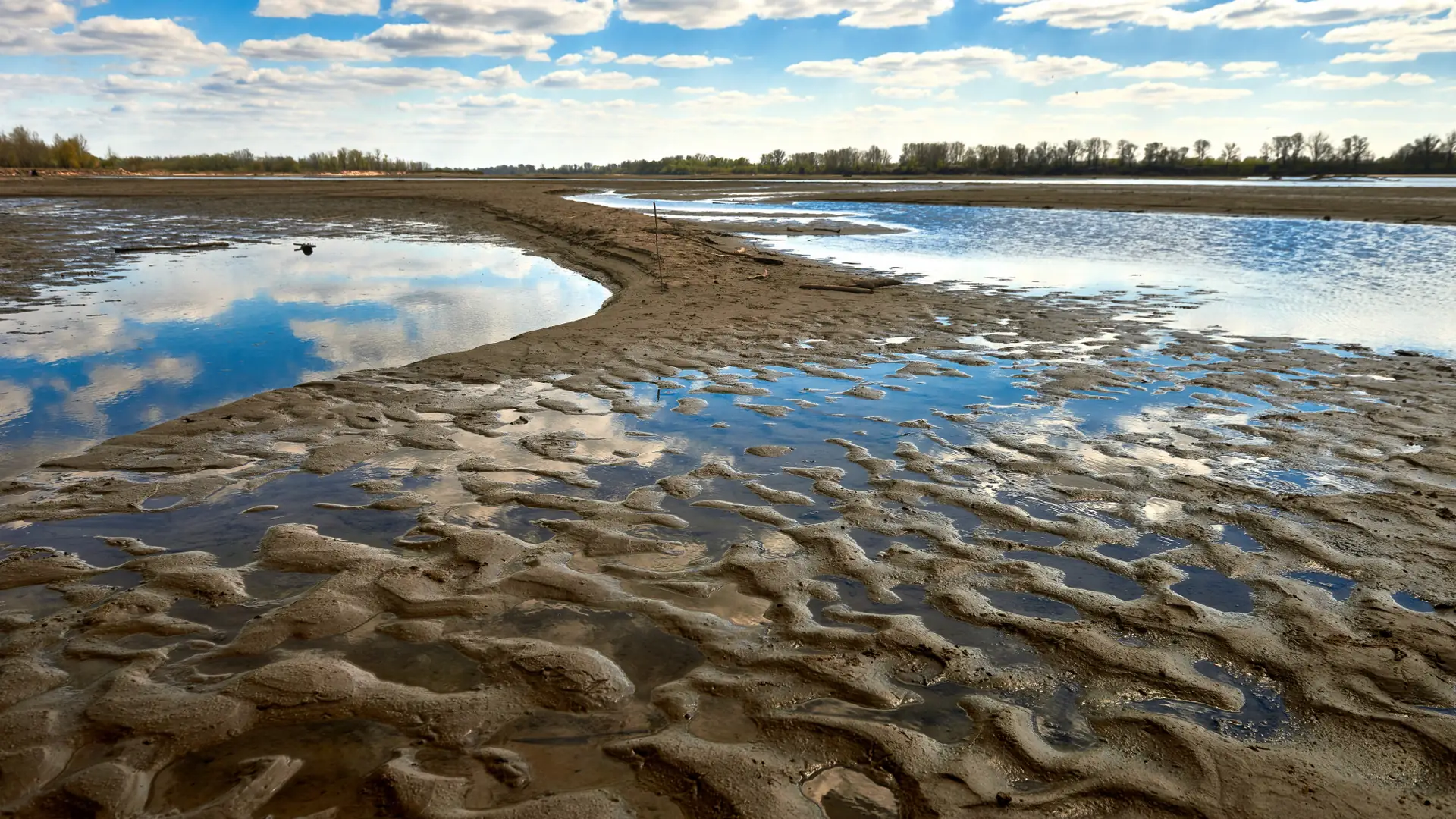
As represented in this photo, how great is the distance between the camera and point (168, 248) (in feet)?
63.2

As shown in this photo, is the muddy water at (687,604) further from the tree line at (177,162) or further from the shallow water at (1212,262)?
the tree line at (177,162)

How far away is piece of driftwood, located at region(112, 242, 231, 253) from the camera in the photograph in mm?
18656

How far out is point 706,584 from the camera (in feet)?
13.0

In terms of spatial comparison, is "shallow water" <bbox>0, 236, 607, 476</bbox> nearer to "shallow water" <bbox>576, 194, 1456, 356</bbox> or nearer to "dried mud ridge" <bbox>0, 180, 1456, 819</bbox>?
"dried mud ridge" <bbox>0, 180, 1456, 819</bbox>

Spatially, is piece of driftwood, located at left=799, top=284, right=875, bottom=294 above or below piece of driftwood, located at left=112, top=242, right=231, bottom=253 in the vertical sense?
below

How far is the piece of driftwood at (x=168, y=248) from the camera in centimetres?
1866

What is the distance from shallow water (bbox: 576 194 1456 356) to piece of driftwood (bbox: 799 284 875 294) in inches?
94.4

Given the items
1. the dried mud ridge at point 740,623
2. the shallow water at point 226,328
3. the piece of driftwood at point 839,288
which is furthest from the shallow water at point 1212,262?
the shallow water at point 226,328

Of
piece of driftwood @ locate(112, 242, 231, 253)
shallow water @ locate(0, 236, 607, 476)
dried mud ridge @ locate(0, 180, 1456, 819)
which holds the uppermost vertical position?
piece of driftwood @ locate(112, 242, 231, 253)

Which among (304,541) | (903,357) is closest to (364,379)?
(304,541)

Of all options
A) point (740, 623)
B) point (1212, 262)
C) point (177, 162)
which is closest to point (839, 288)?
point (740, 623)

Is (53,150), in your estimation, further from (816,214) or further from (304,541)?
(304,541)

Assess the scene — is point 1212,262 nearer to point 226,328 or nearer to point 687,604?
point 687,604

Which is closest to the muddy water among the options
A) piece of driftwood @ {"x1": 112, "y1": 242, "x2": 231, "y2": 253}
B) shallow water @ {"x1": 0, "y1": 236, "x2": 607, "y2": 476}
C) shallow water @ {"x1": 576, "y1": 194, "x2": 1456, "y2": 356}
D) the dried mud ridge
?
the dried mud ridge
